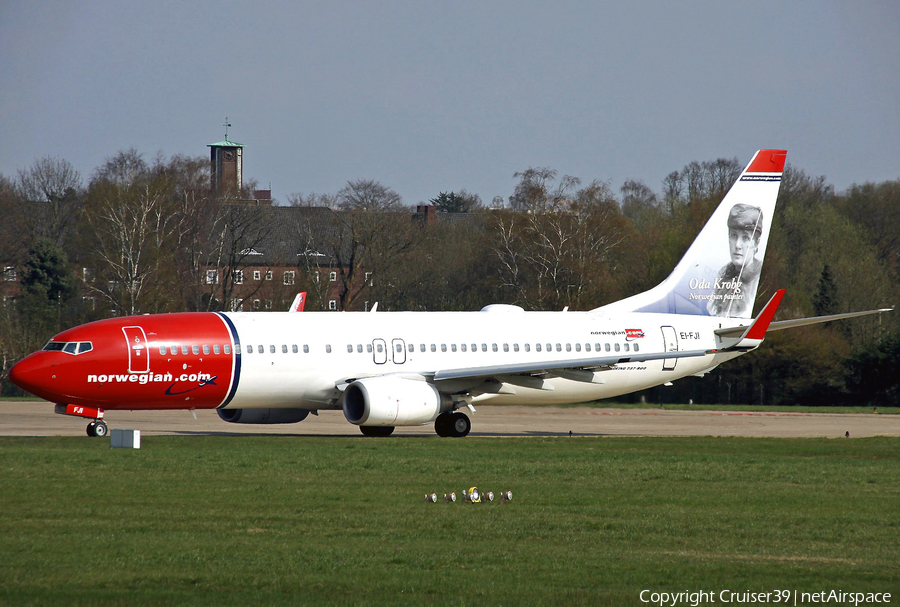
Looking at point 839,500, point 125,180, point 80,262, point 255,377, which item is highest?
point 125,180

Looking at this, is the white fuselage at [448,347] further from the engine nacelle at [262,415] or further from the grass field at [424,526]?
the grass field at [424,526]

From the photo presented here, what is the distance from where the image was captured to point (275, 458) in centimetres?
2250

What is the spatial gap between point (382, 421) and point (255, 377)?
3.39 m

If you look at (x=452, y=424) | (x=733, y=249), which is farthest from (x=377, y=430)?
(x=733, y=249)

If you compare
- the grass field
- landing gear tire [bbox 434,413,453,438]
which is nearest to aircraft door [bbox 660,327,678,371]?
landing gear tire [bbox 434,413,453,438]

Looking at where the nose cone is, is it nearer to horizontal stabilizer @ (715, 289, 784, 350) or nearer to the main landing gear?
the main landing gear

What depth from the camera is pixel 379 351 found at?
100 ft

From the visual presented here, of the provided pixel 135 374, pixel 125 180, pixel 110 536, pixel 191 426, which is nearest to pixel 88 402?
pixel 135 374

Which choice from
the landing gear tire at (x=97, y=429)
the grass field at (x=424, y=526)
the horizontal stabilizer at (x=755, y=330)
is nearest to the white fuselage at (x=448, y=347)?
the horizontal stabilizer at (x=755, y=330)

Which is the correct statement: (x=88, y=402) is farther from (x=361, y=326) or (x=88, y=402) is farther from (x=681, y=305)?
(x=681, y=305)

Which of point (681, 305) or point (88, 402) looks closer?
point (88, 402)

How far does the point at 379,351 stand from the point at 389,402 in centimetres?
226

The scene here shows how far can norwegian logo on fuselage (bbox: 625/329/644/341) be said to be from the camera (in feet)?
110

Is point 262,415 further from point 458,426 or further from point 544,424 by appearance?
point 544,424
